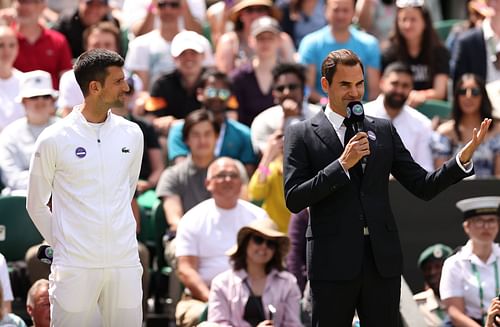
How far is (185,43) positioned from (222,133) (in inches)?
49.0

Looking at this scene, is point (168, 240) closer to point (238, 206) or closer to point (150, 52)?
point (238, 206)

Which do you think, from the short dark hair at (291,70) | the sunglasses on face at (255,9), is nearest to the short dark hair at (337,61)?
the short dark hair at (291,70)

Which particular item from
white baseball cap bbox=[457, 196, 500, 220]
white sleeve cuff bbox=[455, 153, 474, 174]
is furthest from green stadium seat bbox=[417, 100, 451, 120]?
white sleeve cuff bbox=[455, 153, 474, 174]

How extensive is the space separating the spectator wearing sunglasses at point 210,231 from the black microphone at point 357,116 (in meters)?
2.84

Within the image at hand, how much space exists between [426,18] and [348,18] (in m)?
0.75

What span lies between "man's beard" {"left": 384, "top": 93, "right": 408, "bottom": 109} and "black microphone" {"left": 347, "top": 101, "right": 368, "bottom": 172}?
4.44m

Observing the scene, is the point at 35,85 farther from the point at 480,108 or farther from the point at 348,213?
the point at 348,213

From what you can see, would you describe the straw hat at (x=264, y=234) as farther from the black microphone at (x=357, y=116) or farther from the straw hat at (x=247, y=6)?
the straw hat at (x=247, y=6)

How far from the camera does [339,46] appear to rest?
12.1 metres

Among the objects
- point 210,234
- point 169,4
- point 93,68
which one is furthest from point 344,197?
point 169,4

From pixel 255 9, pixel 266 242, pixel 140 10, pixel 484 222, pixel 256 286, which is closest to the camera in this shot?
pixel 256 286

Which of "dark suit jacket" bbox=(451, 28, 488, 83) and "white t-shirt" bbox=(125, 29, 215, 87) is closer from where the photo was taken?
"dark suit jacket" bbox=(451, 28, 488, 83)

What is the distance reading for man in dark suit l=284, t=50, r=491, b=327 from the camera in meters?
6.14

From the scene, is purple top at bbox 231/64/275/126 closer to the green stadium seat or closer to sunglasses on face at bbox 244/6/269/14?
sunglasses on face at bbox 244/6/269/14
